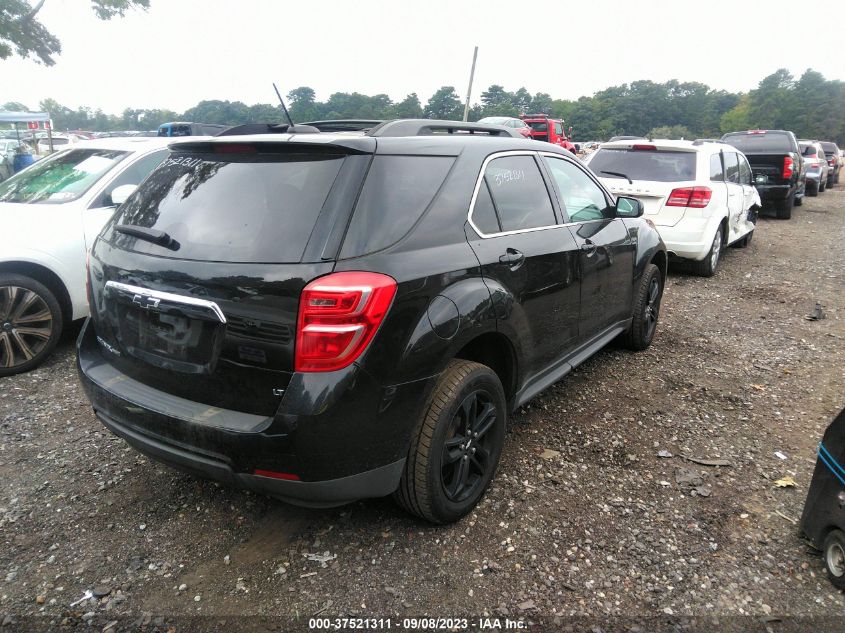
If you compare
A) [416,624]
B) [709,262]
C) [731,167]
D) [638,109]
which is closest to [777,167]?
[731,167]

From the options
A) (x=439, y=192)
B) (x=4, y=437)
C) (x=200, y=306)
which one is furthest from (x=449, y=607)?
(x=4, y=437)

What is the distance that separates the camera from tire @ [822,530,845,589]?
7.67 ft

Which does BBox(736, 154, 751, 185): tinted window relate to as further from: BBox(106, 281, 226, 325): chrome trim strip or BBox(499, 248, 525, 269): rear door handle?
BBox(106, 281, 226, 325): chrome trim strip

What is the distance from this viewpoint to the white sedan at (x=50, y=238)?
4.27 m

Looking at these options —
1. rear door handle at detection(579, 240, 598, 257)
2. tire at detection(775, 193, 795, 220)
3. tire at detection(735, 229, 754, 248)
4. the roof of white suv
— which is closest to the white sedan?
rear door handle at detection(579, 240, 598, 257)

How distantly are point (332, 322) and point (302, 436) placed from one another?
43 cm

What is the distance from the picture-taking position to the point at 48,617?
2215 mm

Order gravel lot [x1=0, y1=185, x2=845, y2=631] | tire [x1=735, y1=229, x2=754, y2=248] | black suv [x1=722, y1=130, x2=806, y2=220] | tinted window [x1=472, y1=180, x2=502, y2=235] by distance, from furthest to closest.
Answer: black suv [x1=722, y1=130, x2=806, y2=220]
tire [x1=735, y1=229, x2=754, y2=248]
tinted window [x1=472, y1=180, x2=502, y2=235]
gravel lot [x1=0, y1=185, x2=845, y2=631]

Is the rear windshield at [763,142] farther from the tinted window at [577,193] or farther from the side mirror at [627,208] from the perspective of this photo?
the tinted window at [577,193]

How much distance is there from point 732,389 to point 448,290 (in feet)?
9.62

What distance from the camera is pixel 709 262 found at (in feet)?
25.1

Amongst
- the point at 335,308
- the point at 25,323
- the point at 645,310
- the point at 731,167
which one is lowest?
the point at 645,310

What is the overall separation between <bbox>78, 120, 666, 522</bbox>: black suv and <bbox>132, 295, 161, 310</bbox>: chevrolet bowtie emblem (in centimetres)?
1

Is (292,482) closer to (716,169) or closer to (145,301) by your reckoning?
(145,301)
